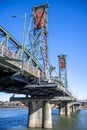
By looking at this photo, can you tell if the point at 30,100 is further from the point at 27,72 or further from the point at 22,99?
the point at 27,72

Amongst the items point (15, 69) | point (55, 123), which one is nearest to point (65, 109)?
point (55, 123)

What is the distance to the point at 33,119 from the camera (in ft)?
186

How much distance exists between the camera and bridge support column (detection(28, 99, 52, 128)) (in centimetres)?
5534

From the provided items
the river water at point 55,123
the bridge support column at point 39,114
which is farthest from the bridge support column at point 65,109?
the bridge support column at point 39,114

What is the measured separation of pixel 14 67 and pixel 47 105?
2943 cm

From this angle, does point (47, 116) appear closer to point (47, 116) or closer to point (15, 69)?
point (47, 116)

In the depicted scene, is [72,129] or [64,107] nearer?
[72,129]

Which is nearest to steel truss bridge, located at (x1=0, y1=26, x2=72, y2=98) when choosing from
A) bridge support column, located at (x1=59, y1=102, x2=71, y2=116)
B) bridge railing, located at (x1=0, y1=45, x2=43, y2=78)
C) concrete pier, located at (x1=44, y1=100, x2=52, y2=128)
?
bridge railing, located at (x1=0, y1=45, x2=43, y2=78)

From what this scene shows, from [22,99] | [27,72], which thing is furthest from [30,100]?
[27,72]

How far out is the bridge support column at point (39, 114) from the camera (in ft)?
182

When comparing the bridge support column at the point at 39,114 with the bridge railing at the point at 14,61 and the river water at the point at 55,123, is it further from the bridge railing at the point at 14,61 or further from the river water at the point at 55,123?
the bridge railing at the point at 14,61

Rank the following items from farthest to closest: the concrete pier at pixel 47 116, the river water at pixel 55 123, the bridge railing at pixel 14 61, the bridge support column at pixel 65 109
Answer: the bridge support column at pixel 65 109 → the river water at pixel 55 123 → the concrete pier at pixel 47 116 → the bridge railing at pixel 14 61

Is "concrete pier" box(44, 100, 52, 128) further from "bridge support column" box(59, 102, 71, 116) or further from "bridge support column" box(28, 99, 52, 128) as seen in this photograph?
"bridge support column" box(59, 102, 71, 116)

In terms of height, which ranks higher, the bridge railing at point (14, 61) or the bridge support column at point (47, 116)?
the bridge railing at point (14, 61)
